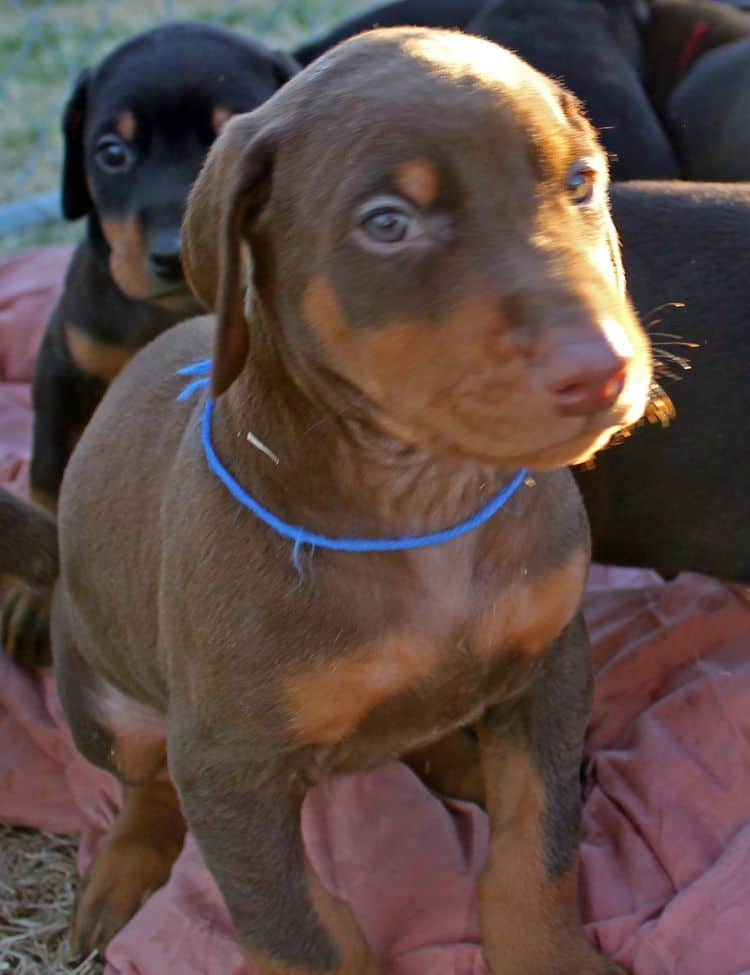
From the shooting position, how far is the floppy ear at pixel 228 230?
86.8 inches

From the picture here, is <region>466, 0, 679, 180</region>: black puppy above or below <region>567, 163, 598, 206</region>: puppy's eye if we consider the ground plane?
below

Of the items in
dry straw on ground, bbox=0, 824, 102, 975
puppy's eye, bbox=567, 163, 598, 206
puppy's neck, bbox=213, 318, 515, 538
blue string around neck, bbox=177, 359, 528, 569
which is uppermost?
puppy's eye, bbox=567, 163, 598, 206

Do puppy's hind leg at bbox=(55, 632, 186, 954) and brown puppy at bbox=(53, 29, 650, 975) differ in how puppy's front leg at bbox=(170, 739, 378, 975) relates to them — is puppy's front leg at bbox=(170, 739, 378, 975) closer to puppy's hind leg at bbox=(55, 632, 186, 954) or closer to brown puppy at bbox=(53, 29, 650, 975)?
brown puppy at bbox=(53, 29, 650, 975)

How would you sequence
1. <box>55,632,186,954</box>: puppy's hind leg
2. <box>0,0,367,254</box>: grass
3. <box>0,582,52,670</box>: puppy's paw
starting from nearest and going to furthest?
<box>55,632,186,954</box>: puppy's hind leg → <box>0,582,52,670</box>: puppy's paw → <box>0,0,367,254</box>: grass

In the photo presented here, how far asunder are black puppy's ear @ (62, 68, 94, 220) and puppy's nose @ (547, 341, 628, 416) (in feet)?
9.92

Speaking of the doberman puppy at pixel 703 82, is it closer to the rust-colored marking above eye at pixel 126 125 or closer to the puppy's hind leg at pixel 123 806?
the rust-colored marking above eye at pixel 126 125

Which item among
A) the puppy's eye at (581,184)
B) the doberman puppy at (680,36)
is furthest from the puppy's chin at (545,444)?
the doberman puppy at (680,36)

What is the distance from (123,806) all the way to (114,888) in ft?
0.72

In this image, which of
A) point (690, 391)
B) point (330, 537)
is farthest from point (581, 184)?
→ point (690, 391)

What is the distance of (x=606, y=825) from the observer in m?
3.39

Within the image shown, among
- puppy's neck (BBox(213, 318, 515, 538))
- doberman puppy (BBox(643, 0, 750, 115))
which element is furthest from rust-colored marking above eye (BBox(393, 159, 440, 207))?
doberman puppy (BBox(643, 0, 750, 115))

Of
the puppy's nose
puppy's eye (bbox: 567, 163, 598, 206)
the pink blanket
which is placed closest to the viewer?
the puppy's nose

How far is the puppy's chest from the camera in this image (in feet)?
8.04

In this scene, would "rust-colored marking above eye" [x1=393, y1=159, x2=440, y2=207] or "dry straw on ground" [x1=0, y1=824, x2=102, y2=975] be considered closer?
"rust-colored marking above eye" [x1=393, y1=159, x2=440, y2=207]
